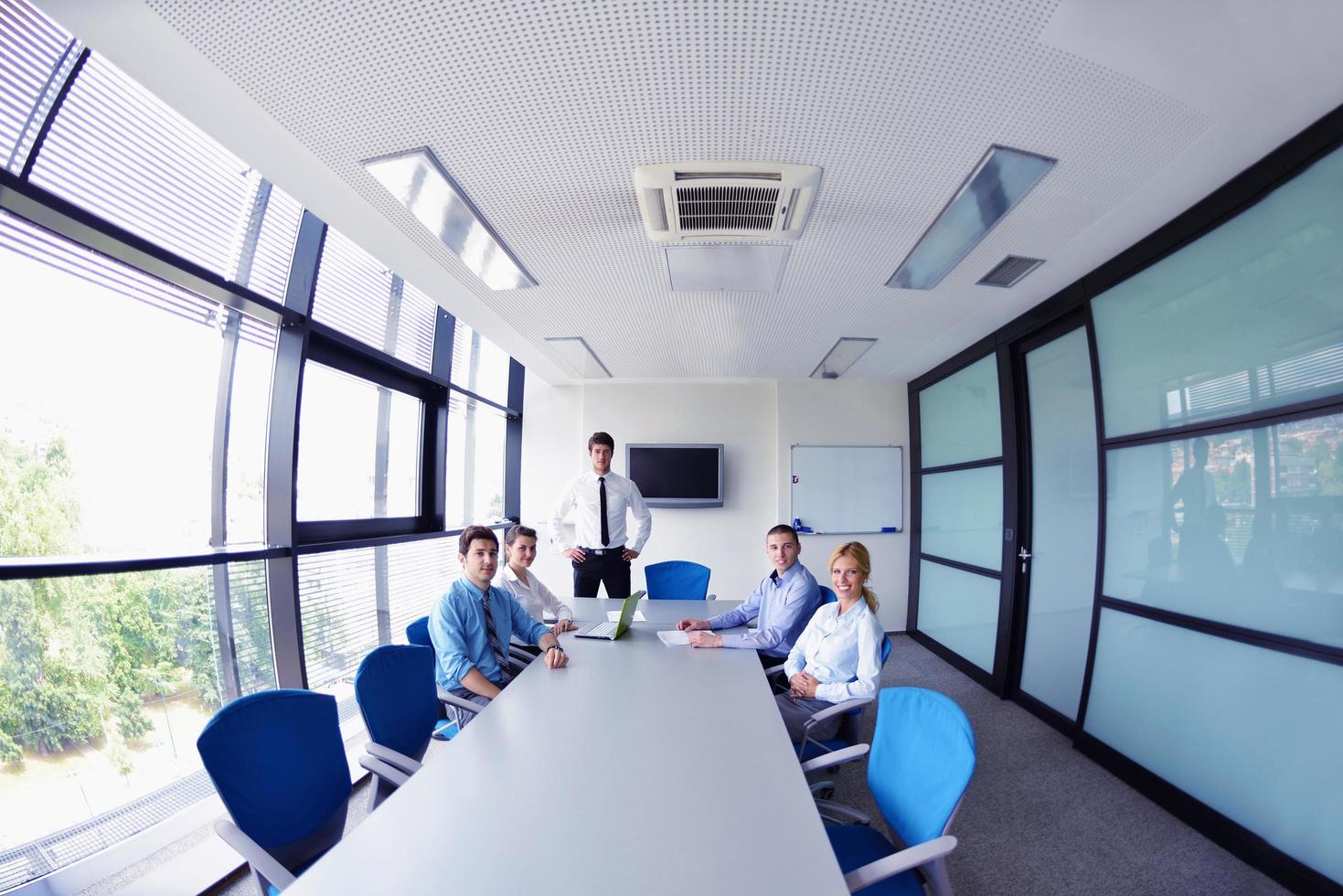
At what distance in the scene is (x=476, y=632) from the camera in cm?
268

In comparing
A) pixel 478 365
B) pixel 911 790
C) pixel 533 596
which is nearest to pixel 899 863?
pixel 911 790

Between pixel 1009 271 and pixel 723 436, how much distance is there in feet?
11.8

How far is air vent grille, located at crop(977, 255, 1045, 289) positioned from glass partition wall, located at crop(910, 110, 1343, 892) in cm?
41

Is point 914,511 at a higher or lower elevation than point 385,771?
A: higher

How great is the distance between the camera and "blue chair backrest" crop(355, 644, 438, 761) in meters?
1.96

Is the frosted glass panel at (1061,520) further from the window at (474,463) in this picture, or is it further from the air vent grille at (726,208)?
the window at (474,463)

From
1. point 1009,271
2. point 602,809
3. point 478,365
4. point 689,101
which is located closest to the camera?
point 602,809

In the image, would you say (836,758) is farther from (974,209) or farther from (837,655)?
(974,209)

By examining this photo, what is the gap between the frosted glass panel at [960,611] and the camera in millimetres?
4477

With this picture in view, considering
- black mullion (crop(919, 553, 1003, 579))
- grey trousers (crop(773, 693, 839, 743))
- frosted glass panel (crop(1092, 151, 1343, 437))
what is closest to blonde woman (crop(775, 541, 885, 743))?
grey trousers (crop(773, 693, 839, 743))

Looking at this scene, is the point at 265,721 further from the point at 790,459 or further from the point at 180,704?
the point at 790,459

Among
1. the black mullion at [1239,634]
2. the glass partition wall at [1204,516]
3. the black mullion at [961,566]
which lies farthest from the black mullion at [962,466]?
the black mullion at [1239,634]

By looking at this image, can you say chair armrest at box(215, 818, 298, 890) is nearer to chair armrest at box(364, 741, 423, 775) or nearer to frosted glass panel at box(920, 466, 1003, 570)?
chair armrest at box(364, 741, 423, 775)

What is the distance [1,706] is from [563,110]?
276cm
